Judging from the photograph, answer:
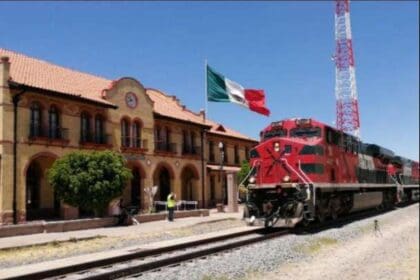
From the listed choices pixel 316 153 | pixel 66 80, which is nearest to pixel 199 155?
pixel 66 80

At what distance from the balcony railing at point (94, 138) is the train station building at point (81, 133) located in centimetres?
6

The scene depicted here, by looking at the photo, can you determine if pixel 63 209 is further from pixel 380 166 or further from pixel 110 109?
pixel 380 166

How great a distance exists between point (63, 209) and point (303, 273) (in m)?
18.7

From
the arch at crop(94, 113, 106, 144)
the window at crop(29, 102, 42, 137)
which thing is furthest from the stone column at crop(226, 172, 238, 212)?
the window at crop(29, 102, 42, 137)

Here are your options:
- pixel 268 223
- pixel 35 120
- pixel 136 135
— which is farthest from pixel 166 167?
pixel 268 223

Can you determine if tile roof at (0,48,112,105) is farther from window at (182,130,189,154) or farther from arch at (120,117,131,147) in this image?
window at (182,130,189,154)

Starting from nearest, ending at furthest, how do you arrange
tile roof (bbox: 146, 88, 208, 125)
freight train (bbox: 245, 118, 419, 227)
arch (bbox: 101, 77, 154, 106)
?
freight train (bbox: 245, 118, 419, 227)
arch (bbox: 101, 77, 154, 106)
tile roof (bbox: 146, 88, 208, 125)

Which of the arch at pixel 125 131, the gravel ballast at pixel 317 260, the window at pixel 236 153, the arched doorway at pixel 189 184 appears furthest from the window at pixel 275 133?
the window at pixel 236 153

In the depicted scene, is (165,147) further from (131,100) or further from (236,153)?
(236,153)

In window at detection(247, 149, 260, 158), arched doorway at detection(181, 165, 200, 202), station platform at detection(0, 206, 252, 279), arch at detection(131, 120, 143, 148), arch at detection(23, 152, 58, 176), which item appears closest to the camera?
station platform at detection(0, 206, 252, 279)

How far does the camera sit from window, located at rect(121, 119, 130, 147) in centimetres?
3158

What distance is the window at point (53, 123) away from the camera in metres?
26.6

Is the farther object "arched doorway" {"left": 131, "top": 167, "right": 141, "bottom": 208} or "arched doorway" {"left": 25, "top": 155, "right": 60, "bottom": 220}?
"arched doorway" {"left": 131, "top": 167, "right": 141, "bottom": 208}

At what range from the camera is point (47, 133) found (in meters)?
26.3
